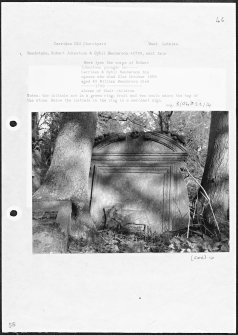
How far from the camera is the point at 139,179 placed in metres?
3.13

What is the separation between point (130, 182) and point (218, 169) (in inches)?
21.7

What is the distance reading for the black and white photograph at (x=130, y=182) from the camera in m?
2.98

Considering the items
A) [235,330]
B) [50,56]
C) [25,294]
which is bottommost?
[235,330]

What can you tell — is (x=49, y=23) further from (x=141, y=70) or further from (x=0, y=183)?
(x=0, y=183)

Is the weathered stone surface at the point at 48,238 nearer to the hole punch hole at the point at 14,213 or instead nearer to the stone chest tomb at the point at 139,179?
the hole punch hole at the point at 14,213

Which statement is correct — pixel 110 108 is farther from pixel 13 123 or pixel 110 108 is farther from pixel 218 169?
pixel 218 169

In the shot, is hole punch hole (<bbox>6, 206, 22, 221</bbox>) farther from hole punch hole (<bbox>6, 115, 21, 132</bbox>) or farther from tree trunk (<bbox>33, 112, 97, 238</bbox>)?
hole punch hole (<bbox>6, 115, 21, 132</bbox>)

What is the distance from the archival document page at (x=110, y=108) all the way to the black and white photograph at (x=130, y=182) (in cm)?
4

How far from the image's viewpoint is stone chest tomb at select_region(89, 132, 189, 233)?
3.07 metres

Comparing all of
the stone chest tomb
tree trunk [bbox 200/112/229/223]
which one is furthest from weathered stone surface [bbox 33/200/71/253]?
tree trunk [bbox 200/112/229/223]

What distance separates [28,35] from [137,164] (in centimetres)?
104

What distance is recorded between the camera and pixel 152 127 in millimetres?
3037

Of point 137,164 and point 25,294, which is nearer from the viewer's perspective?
point 25,294

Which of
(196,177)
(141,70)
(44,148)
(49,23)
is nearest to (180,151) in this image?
(196,177)
